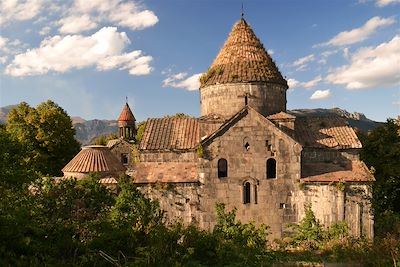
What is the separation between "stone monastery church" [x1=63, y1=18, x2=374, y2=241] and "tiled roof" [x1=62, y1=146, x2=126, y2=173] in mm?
3309

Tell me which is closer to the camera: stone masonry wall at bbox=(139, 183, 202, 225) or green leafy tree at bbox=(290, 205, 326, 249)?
green leafy tree at bbox=(290, 205, 326, 249)

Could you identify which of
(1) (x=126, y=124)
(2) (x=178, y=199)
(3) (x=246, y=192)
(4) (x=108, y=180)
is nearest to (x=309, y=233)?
(3) (x=246, y=192)

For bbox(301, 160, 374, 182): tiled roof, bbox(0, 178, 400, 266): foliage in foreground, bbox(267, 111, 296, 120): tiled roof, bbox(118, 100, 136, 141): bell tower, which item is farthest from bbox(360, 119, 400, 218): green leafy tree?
→ bbox(118, 100, 136, 141): bell tower

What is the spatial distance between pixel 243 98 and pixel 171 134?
341 cm

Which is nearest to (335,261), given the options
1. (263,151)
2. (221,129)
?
(263,151)

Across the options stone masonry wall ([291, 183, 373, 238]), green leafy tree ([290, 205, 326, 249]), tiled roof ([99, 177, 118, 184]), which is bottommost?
green leafy tree ([290, 205, 326, 249])

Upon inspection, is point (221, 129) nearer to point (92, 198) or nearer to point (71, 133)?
point (92, 198)

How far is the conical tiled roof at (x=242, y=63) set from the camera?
1478cm

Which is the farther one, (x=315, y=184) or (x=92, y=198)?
(x=315, y=184)

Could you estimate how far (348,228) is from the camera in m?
12.1

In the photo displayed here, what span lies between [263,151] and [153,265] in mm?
7188

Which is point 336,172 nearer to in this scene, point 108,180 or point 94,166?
point 108,180

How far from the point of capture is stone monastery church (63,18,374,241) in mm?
13188

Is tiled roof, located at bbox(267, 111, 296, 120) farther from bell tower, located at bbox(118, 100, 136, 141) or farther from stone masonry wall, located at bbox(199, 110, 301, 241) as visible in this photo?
bell tower, located at bbox(118, 100, 136, 141)
